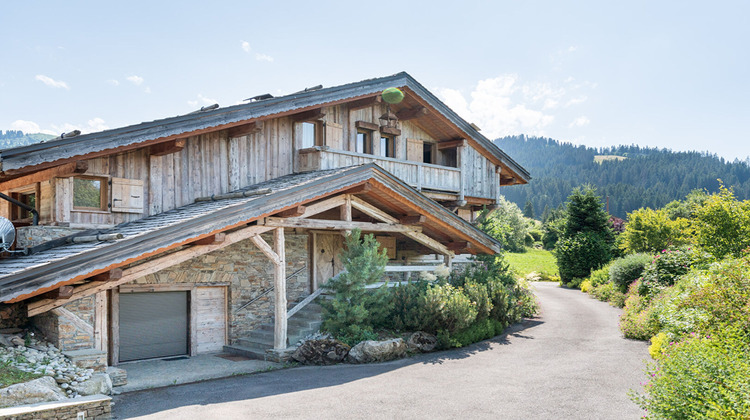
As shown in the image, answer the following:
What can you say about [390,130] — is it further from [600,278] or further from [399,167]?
[600,278]

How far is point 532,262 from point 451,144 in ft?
96.8

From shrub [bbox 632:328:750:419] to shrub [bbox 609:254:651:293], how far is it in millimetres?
14713

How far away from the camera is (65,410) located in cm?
771

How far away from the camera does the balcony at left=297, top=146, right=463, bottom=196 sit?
53.8 feet

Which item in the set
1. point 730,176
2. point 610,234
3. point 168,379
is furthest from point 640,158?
point 168,379

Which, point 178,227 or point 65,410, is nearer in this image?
point 65,410

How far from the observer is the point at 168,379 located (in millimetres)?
11039

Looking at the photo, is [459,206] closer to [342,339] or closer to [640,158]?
[342,339]

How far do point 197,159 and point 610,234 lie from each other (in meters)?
24.5

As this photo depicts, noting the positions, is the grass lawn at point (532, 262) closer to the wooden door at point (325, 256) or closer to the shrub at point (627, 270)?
the shrub at point (627, 270)

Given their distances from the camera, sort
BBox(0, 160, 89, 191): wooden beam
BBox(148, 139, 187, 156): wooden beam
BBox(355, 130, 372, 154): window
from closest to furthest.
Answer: BBox(0, 160, 89, 191): wooden beam → BBox(148, 139, 187, 156): wooden beam → BBox(355, 130, 372, 154): window

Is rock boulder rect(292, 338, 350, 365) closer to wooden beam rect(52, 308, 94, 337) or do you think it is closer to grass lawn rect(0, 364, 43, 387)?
wooden beam rect(52, 308, 94, 337)

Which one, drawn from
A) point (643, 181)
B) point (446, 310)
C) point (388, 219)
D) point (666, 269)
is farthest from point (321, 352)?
point (643, 181)

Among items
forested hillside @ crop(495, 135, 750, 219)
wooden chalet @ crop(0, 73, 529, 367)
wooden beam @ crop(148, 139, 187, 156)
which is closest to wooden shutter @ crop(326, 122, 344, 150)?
wooden chalet @ crop(0, 73, 529, 367)
